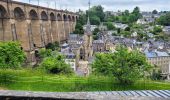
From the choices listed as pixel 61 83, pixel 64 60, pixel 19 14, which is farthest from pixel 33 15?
pixel 61 83

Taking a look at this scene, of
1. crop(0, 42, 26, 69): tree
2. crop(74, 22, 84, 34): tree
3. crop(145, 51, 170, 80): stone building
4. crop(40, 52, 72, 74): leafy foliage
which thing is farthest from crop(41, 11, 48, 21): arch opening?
crop(0, 42, 26, 69): tree

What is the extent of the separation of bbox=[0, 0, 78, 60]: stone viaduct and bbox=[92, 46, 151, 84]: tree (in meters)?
27.0

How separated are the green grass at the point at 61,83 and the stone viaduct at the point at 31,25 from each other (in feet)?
86.4

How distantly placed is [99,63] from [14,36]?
2860cm

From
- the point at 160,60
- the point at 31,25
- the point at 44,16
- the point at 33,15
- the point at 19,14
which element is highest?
the point at 44,16

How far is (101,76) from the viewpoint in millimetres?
38281

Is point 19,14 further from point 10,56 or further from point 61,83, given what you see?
point 61,83

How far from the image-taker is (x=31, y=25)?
7656 centimetres

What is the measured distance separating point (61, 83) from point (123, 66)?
6.33m

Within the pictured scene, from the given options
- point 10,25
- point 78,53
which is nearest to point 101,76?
point 10,25

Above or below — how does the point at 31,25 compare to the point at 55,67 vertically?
above

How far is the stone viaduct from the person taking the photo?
200 ft

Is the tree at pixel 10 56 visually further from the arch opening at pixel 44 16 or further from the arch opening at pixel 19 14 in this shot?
the arch opening at pixel 44 16

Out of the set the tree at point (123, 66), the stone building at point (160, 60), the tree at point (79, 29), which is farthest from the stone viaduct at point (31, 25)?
the tree at point (123, 66)
